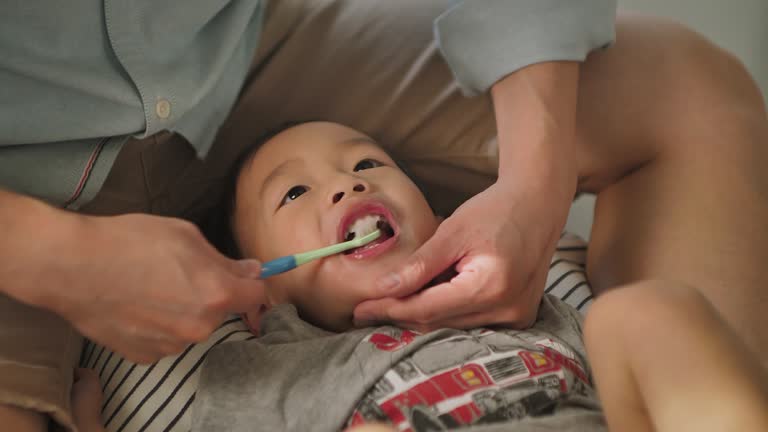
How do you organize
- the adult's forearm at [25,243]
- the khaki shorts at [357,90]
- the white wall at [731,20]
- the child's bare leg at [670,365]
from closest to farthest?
the child's bare leg at [670,365] < the adult's forearm at [25,243] < the khaki shorts at [357,90] < the white wall at [731,20]

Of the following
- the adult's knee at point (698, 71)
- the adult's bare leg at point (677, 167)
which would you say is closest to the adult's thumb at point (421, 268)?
the adult's bare leg at point (677, 167)

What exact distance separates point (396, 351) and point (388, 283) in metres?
0.07

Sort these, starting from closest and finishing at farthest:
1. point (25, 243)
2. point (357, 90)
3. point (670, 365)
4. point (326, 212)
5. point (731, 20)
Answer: point (670, 365) → point (25, 243) → point (326, 212) → point (357, 90) → point (731, 20)

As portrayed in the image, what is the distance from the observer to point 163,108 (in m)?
0.86

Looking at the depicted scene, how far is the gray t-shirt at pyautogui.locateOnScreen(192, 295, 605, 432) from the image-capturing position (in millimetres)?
694

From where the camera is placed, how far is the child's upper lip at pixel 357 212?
837 mm

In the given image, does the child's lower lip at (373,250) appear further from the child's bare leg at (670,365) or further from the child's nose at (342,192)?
the child's bare leg at (670,365)

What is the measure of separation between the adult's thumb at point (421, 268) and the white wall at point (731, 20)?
107 cm

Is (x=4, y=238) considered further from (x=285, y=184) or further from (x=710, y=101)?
(x=710, y=101)

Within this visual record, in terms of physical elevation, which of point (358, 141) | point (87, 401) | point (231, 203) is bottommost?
point (87, 401)

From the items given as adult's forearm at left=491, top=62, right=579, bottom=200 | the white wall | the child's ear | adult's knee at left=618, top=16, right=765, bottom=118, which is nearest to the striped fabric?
the child's ear

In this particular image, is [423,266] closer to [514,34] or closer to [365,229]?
[365,229]

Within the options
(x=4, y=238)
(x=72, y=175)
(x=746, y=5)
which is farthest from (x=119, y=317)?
(x=746, y=5)

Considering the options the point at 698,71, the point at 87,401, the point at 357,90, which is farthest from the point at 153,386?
the point at 698,71
